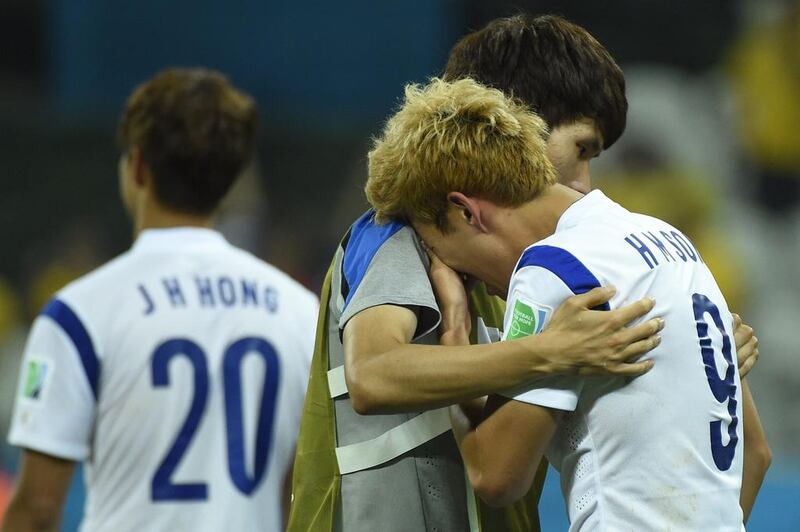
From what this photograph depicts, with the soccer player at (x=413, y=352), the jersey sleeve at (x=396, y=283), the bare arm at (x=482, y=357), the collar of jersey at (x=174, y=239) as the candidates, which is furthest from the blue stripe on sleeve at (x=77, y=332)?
the bare arm at (x=482, y=357)

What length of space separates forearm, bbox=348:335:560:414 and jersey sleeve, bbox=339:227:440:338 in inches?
3.7

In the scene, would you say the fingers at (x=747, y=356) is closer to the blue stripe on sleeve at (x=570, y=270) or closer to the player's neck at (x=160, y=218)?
the blue stripe on sleeve at (x=570, y=270)

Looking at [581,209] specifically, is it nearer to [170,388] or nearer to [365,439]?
[365,439]

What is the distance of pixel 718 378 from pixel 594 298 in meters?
0.27

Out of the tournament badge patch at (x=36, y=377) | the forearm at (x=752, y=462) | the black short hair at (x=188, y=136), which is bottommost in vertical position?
the forearm at (x=752, y=462)

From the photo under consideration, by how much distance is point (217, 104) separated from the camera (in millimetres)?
3139

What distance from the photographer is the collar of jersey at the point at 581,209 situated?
2.15 m

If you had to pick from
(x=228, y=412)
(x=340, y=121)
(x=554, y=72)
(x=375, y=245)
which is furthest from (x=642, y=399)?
(x=340, y=121)

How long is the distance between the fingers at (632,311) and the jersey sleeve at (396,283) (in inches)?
12.4

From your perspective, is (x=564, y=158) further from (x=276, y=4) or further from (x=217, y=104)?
(x=276, y=4)

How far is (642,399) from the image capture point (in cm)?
202

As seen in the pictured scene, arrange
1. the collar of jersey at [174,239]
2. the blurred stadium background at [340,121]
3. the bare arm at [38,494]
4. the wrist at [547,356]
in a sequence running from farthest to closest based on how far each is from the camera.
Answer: the blurred stadium background at [340,121]
the collar of jersey at [174,239]
the bare arm at [38,494]
the wrist at [547,356]

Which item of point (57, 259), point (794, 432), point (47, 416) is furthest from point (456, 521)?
point (57, 259)

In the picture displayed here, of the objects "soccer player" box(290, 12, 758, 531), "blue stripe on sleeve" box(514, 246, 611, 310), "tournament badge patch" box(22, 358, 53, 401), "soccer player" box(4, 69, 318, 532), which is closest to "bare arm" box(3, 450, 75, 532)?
"soccer player" box(4, 69, 318, 532)
